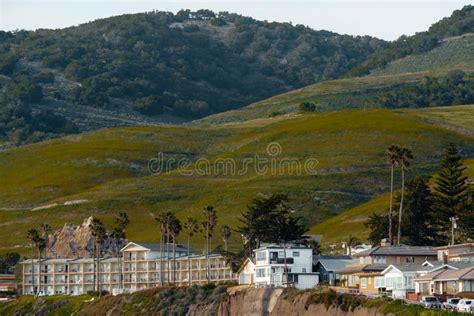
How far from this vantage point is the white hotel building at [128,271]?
552 ft

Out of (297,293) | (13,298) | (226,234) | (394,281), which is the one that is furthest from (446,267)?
(13,298)

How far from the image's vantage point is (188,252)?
17738 cm

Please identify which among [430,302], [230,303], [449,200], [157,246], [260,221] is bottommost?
[230,303]

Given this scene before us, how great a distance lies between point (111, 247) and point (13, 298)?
22.5 metres

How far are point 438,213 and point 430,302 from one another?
50.5 meters

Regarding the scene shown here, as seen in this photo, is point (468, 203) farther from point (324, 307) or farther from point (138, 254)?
point (138, 254)

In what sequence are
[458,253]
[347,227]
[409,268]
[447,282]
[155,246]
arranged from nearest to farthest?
[447,282], [409,268], [458,253], [155,246], [347,227]

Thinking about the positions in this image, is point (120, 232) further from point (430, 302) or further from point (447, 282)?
point (430, 302)

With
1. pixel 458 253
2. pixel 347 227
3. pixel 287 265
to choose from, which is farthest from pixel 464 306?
pixel 347 227

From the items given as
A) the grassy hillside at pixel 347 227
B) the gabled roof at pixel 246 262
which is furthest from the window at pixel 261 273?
the grassy hillside at pixel 347 227

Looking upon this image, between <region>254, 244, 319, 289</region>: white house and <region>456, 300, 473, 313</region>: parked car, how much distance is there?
4475cm

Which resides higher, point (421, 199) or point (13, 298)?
point (421, 199)

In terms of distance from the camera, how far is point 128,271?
605ft

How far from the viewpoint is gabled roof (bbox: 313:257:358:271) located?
132250mm
